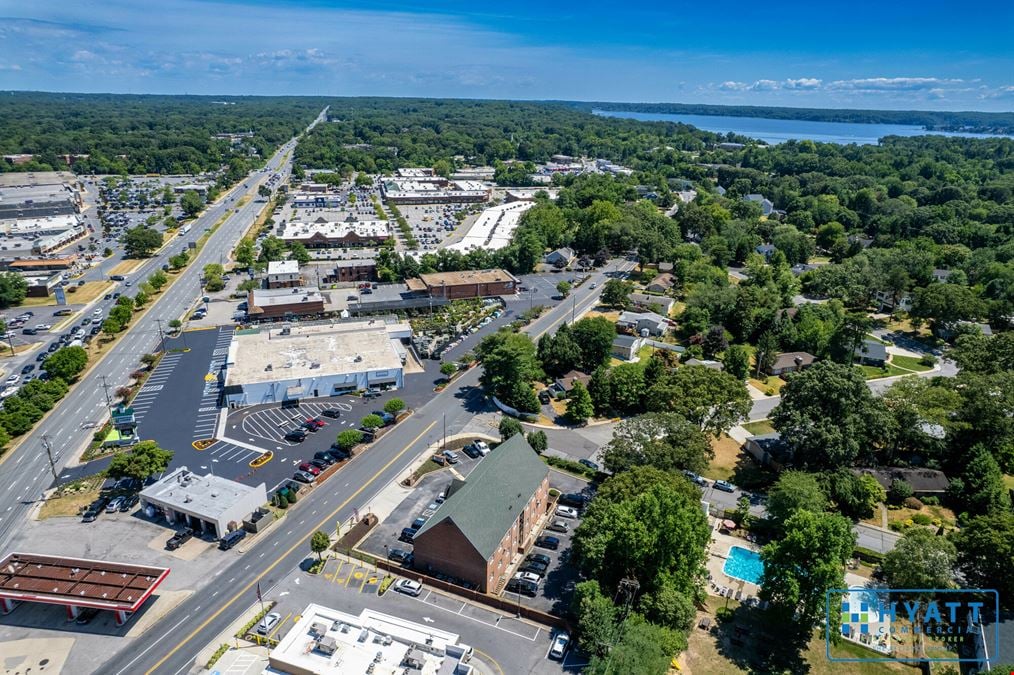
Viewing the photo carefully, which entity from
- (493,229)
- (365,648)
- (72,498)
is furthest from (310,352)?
(493,229)

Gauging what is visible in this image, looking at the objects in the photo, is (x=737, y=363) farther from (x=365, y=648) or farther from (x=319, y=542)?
(x=365, y=648)

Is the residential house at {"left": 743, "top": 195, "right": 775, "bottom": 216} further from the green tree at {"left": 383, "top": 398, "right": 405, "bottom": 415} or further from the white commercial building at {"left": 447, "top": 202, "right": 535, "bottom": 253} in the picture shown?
the green tree at {"left": 383, "top": 398, "right": 405, "bottom": 415}

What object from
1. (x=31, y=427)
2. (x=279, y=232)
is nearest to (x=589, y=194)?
(x=279, y=232)

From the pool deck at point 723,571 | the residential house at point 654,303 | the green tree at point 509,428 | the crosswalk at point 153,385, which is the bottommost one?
the pool deck at point 723,571

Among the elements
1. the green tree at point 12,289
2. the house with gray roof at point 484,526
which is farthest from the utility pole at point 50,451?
the green tree at point 12,289

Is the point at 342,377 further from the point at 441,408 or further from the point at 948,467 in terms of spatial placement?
the point at 948,467

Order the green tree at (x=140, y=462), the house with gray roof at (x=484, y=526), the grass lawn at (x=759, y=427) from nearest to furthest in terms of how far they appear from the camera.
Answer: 1. the house with gray roof at (x=484, y=526)
2. the green tree at (x=140, y=462)
3. the grass lawn at (x=759, y=427)

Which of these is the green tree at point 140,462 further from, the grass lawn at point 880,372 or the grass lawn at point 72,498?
the grass lawn at point 880,372
